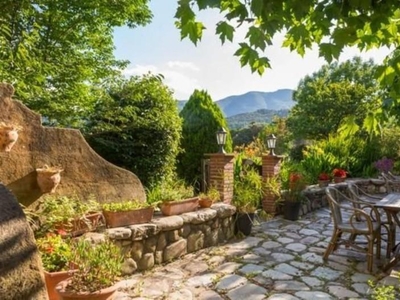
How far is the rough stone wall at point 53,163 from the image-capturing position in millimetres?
3373

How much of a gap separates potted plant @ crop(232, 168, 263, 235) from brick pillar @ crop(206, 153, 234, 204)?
0.73 feet

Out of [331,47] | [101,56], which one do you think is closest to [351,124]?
[331,47]

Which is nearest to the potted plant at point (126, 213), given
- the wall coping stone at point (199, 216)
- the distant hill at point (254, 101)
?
the wall coping stone at point (199, 216)

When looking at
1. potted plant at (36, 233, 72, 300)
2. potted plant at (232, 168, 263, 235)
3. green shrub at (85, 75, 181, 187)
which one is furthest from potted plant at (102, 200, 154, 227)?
potted plant at (232, 168, 263, 235)

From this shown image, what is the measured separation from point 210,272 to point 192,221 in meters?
0.82

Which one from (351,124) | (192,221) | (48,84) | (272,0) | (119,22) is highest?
(119,22)

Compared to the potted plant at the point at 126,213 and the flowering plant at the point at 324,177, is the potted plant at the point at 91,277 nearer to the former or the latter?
the potted plant at the point at 126,213

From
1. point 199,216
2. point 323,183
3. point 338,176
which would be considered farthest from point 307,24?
point 338,176

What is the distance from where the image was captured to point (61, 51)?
536 centimetres

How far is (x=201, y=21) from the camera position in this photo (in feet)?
6.37

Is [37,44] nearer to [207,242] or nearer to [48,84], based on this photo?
[48,84]

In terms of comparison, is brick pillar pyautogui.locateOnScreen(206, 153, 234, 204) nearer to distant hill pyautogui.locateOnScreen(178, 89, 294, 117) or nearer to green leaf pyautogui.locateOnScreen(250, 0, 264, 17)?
green leaf pyautogui.locateOnScreen(250, 0, 264, 17)

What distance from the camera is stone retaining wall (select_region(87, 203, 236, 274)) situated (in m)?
3.71

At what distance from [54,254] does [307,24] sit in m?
2.56
